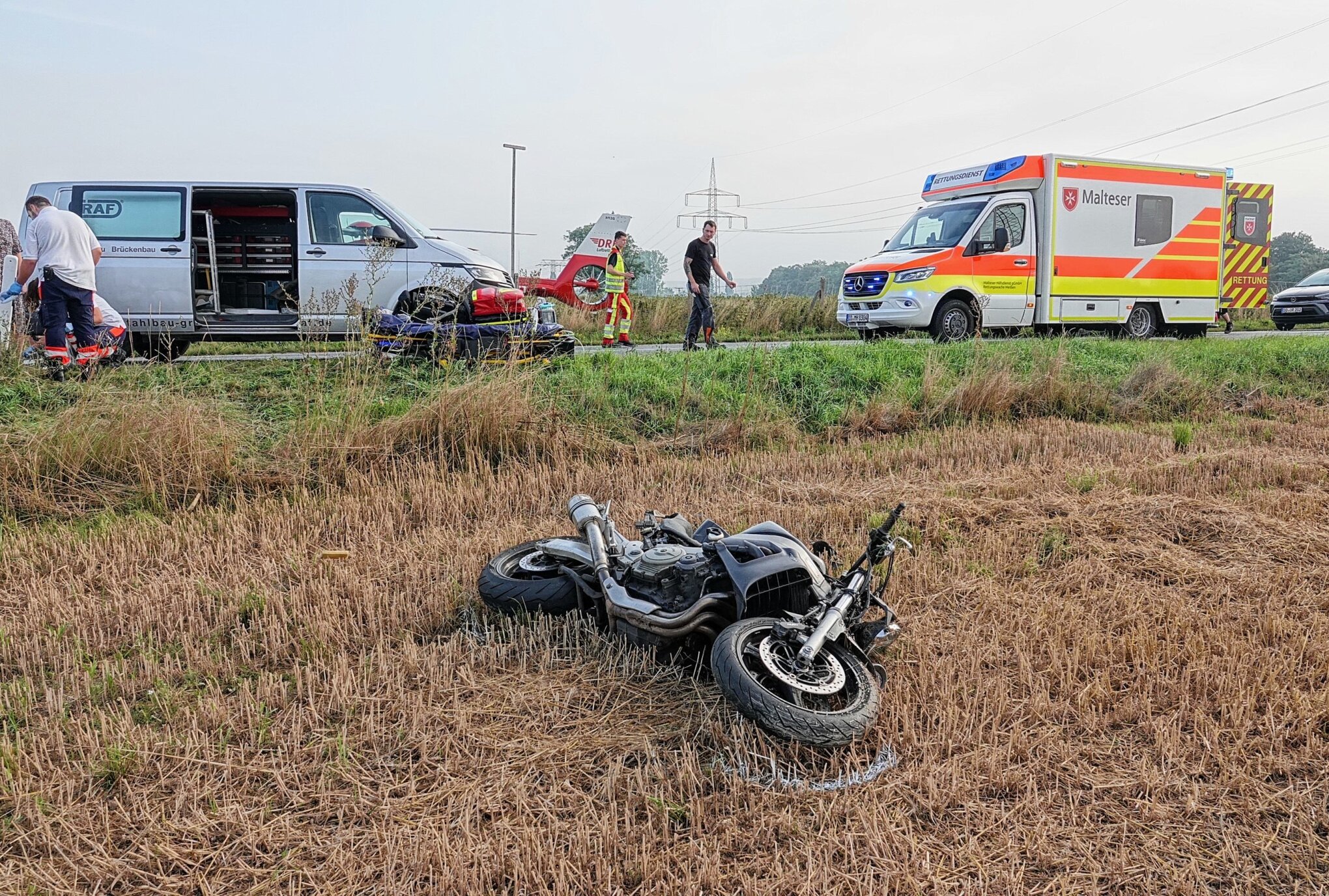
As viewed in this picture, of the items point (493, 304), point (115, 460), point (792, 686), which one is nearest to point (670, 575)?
point (792, 686)

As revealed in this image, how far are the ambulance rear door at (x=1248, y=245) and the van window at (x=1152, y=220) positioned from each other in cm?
559

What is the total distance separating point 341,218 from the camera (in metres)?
10.1

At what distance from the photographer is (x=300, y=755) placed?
2.82 meters

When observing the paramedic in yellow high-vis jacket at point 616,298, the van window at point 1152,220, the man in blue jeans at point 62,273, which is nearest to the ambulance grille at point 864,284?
the paramedic in yellow high-vis jacket at point 616,298

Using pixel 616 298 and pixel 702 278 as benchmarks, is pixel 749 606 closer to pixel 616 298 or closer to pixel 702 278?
pixel 702 278

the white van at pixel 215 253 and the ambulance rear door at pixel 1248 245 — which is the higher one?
the ambulance rear door at pixel 1248 245

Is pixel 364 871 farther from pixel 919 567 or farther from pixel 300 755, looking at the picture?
pixel 919 567

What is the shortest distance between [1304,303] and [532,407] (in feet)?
66.4

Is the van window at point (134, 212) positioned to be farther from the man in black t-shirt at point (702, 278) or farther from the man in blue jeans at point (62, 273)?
the man in black t-shirt at point (702, 278)

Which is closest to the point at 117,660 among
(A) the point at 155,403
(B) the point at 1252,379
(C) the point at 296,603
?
(C) the point at 296,603

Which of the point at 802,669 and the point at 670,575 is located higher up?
the point at 670,575

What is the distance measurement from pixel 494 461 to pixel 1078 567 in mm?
4086

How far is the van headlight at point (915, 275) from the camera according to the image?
1272 cm

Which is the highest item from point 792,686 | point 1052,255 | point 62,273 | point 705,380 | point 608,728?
point 1052,255
